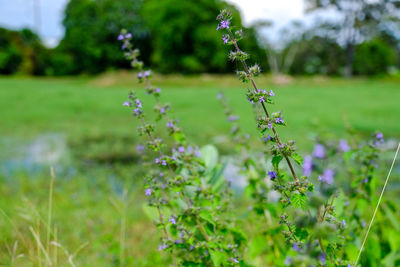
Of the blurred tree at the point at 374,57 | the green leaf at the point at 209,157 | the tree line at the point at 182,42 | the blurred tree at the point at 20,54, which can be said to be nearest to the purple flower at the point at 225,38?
the green leaf at the point at 209,157

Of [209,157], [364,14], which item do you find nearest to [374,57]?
[364,14]

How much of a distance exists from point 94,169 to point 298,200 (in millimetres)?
4740

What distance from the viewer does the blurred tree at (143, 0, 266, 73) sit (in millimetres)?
33594

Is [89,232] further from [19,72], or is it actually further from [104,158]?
[19,72]

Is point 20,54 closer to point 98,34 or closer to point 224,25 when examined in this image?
point 98,34

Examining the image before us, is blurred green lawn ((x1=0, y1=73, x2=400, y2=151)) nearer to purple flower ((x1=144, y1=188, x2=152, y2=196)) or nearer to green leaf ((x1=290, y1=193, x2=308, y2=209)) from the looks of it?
purple flower ((x1=144, y1=188, x2=152, y2=196))

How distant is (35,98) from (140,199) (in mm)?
10991

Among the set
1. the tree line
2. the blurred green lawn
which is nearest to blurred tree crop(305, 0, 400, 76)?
the tree line

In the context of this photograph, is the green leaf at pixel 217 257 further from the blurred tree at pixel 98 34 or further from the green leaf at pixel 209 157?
the blurred tree at pixel 98 34

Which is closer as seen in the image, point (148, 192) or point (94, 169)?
point (148, 192)

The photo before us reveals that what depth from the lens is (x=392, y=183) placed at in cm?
425

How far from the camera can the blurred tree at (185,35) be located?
110 feet

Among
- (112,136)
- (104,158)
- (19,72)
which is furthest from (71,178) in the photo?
(19,72)

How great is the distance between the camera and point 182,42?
35125 millimetres
